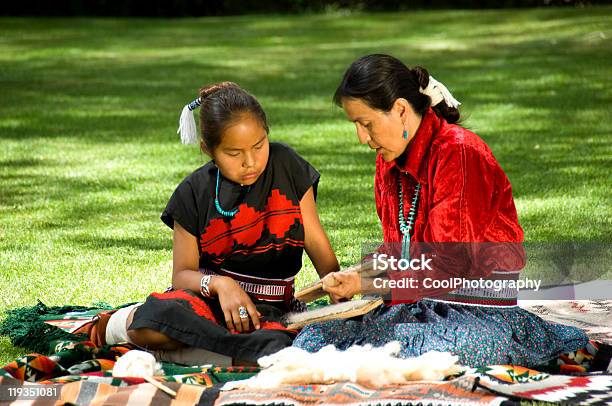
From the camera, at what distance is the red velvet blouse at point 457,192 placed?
366cm

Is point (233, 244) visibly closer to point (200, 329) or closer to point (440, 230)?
point (200, 329)

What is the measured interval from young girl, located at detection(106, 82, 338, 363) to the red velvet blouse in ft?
1.70

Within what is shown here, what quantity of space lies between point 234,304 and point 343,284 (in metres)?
0.43

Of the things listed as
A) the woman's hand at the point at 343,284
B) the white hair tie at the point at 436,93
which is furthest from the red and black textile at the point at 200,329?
the white hair tie at the point at 436,93

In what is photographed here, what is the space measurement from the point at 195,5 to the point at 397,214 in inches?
987

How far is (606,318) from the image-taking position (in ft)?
14.5

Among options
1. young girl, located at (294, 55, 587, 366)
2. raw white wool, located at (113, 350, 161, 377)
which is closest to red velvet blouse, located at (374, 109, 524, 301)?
young girl, located at (294, 55, 587, 366)

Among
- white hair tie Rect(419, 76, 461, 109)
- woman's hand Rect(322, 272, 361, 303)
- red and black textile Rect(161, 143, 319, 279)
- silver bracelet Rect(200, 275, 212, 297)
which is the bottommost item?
silver bracelet Rect(200, 275, 212, 297)

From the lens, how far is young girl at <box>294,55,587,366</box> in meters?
3.67

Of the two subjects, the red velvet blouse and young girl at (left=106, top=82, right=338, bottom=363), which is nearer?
the red velvet blouse

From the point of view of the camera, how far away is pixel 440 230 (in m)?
3.67

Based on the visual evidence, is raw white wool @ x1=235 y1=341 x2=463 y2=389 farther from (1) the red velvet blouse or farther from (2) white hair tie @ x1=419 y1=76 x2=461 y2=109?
(2) white hair tie @ x1=419 y1=76 x2=461 y2=109

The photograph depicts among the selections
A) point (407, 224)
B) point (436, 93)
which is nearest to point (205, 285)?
point (407, 224)

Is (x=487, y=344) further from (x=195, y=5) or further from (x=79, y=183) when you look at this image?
(x=195, y=5)
